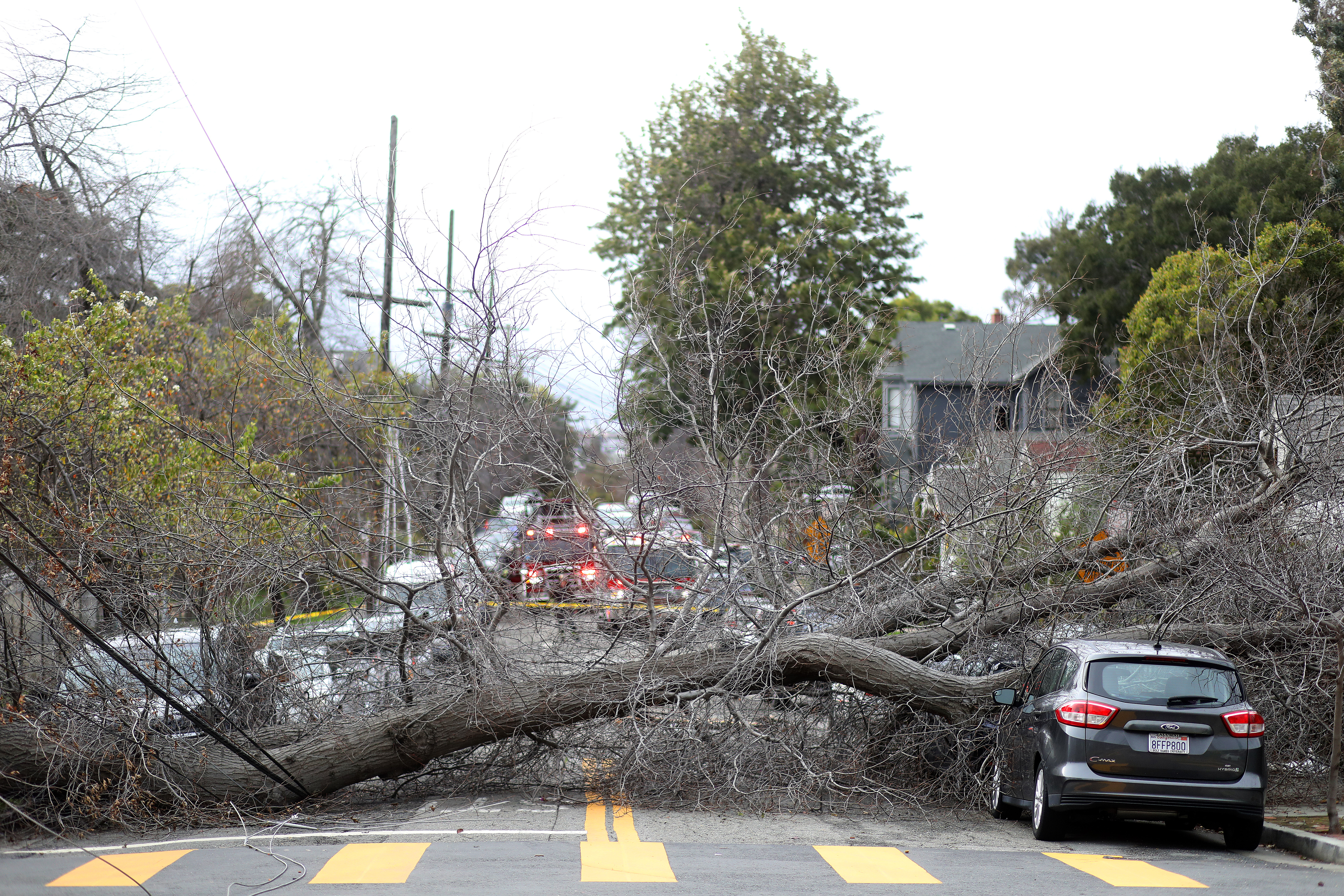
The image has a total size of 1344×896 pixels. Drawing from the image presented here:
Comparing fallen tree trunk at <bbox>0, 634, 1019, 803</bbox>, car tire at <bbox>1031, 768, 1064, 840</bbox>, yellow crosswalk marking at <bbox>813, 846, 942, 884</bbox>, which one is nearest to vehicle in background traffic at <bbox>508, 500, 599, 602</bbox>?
fallen tree trunk at <bbox>0, 634, 1019, 803</bbox>

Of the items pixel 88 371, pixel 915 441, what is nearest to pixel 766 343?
pixel 915 441

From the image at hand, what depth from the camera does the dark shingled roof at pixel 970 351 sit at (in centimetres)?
1244

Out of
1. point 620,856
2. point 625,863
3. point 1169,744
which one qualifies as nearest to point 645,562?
point 620,856

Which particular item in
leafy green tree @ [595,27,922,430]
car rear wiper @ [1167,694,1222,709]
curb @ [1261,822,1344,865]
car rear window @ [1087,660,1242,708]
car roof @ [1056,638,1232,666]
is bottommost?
curb @ [1261,822,1344,865]

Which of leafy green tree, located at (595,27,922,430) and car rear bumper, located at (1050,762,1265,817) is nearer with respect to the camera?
car rear bumper, located at (1050,762,1265,817)

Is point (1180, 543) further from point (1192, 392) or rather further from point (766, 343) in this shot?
point (766, 343)

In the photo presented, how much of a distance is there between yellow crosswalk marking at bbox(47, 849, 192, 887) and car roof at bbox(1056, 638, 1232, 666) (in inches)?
261

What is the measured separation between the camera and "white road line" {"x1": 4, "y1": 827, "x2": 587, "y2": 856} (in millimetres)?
8703

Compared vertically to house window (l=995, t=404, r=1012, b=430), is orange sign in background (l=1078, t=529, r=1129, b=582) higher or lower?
lower

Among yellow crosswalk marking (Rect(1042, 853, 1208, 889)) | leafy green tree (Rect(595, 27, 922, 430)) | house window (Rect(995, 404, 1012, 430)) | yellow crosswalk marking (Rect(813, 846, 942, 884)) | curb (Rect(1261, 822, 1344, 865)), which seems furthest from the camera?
leafy green tree (Rect(595, 27, 922, 430))

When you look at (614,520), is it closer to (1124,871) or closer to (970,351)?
(970,351)

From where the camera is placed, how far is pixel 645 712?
10164 mm

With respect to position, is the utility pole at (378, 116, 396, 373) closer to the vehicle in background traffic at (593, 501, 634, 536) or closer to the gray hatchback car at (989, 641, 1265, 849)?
the vehicle in background traffic at (593, 501, 634, 536)

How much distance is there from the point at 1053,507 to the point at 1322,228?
12839 mm
